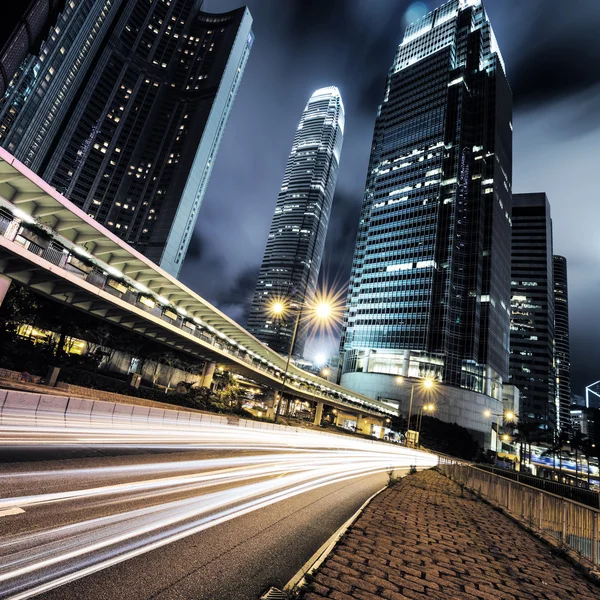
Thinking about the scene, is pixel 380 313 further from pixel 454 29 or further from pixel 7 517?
pixel 454 29

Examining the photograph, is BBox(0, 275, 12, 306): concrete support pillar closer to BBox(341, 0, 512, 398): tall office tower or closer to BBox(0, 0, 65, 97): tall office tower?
BBox(0, 0, 65, 97): tall office tower

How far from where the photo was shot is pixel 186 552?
448 cm

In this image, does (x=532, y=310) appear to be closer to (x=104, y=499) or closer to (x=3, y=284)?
(x=3, y=284)

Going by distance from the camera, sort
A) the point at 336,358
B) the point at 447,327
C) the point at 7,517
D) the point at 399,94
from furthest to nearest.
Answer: the point at 399,94
the point at 336,358
the point at 447,327
the point at 7,517

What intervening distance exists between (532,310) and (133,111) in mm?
222725

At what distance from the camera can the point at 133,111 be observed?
164250 millimetres

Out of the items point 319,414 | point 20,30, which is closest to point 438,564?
point 20,30

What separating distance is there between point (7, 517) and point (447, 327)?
114228 mm

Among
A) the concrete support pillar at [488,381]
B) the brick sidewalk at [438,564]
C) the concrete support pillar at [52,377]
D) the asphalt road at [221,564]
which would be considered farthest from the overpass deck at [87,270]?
the concrete support pillar at [488,381]

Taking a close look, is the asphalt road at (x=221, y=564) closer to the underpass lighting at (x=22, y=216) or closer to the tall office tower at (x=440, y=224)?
the underpass lighting at (x=22, y=216)

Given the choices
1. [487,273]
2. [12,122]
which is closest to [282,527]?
[487,273]

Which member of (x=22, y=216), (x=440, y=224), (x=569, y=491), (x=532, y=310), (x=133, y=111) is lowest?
(x=569, y=491)

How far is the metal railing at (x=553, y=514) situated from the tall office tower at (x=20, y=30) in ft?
47.2

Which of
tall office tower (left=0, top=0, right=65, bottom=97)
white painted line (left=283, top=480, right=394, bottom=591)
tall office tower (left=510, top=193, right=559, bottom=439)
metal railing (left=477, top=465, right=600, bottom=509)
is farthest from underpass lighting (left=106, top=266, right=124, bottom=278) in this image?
tall office tower (left=510, top=193, right=559, bottom=439)
